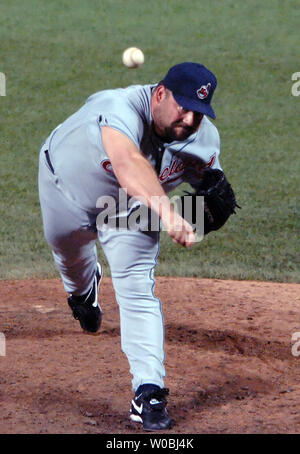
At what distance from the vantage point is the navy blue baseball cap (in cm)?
365

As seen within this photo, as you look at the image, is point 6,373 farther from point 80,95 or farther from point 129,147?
point 80,95

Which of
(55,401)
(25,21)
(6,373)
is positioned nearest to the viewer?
(55,401)

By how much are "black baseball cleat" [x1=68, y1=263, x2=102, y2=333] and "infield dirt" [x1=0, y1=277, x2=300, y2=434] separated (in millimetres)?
91

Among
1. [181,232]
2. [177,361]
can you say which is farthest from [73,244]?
[181,232]

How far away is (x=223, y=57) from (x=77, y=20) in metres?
3.36

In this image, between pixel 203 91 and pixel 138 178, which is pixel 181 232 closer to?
pixel 138 178

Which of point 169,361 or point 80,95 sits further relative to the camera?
point 80,95

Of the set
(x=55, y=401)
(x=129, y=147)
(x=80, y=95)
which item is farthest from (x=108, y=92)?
(x=80, y=95)

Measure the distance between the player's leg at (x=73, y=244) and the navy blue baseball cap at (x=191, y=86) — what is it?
34.7 inches

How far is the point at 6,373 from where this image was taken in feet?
14.9

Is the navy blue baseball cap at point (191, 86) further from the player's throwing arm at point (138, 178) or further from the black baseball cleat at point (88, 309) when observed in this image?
the black baseball cleat at point (88, 309)

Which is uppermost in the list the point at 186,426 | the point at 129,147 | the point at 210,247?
the point at 129,147

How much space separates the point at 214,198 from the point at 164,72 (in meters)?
9.97

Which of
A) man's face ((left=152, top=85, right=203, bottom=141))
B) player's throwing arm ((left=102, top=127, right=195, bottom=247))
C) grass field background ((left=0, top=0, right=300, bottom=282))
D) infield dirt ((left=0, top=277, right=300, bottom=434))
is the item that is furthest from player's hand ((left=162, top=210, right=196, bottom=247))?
grass field background ((left=0, top=0, right=300, bottom=282))
